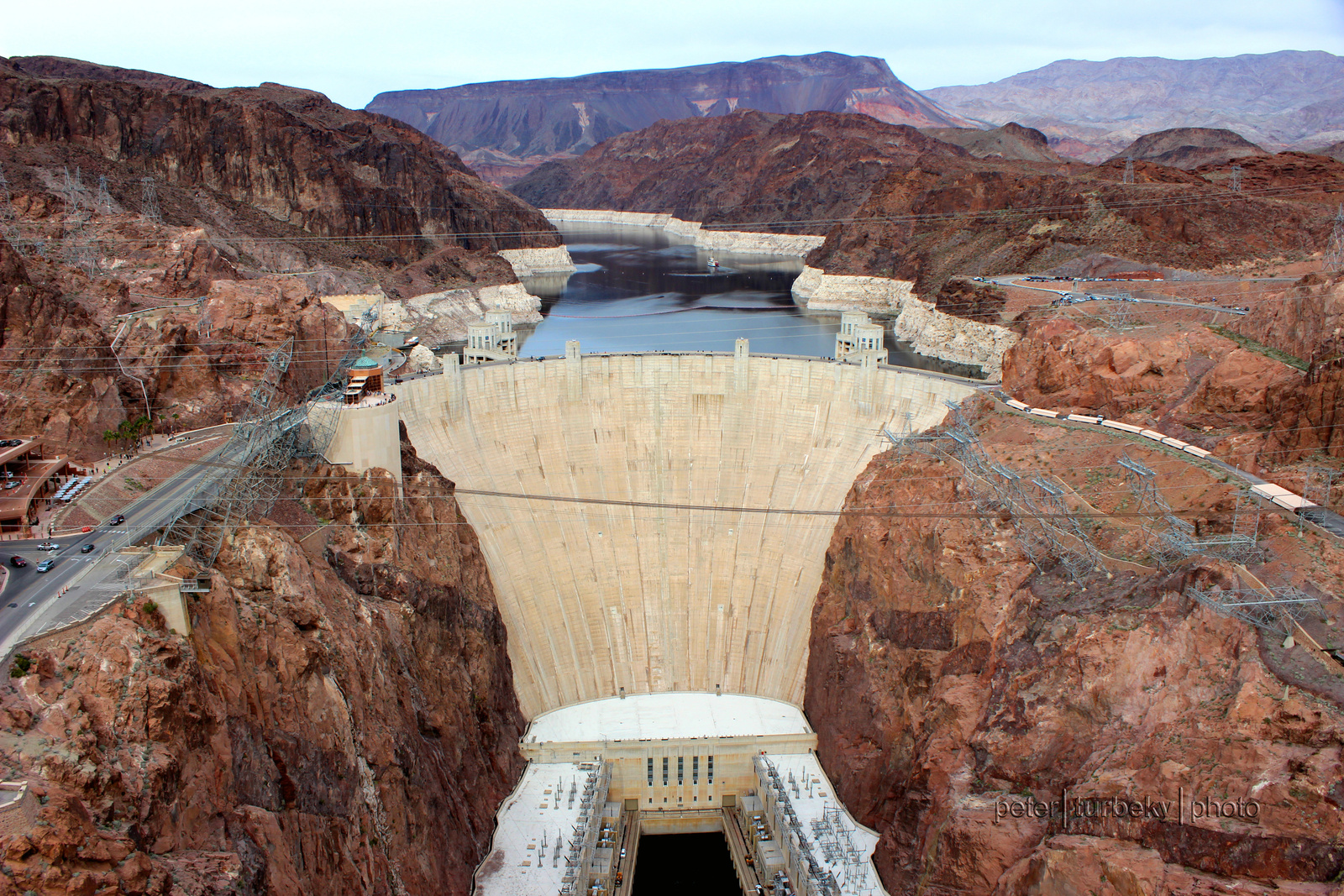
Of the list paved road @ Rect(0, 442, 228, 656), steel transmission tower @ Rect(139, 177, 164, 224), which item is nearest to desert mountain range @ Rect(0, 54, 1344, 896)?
paved road @ Rect(0, 442, 228, 656)

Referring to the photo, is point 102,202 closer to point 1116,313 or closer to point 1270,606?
point 1116,313

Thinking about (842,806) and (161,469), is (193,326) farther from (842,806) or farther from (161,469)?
(842,806)

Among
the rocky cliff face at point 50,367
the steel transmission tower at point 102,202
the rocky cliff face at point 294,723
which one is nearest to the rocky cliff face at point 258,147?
the steel transmission tower at point 102,202

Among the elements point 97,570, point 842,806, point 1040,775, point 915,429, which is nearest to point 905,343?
point 915,429

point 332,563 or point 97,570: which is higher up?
point 97,570

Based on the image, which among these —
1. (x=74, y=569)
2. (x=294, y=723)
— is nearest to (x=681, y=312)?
(x=294, y=723)

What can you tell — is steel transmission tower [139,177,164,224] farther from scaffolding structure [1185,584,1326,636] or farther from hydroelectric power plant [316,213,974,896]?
scaffolding structure [1185,584,1326,636]

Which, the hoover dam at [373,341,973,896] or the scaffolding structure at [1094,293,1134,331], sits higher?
the scaffolding structure at [1094,293,1134,331]
